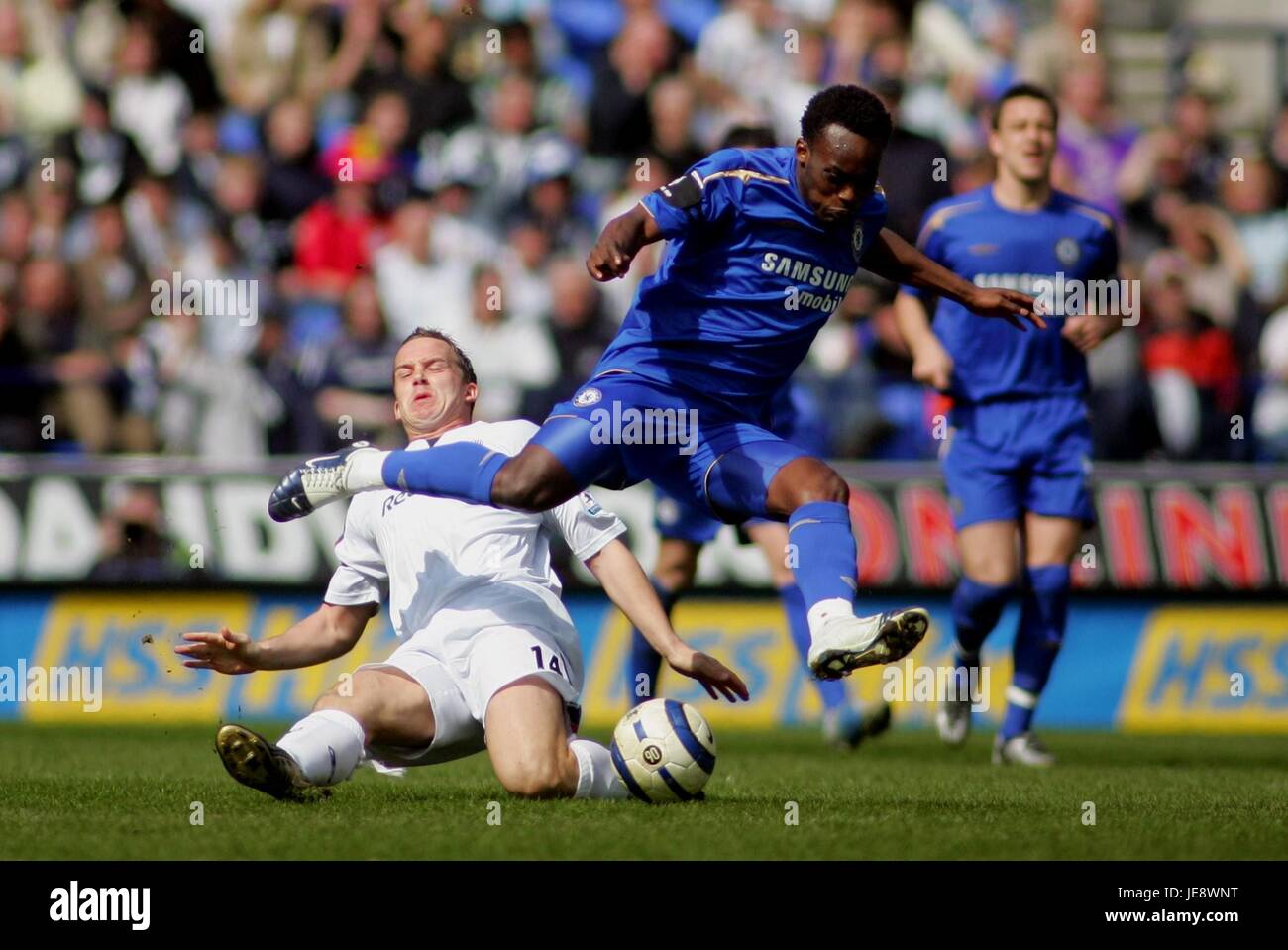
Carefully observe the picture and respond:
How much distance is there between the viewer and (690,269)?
22.2 ft

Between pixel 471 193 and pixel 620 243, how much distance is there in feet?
28.5

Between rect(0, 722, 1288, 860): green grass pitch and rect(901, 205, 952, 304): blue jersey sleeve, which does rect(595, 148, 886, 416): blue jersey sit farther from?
rect(901, 205, 952, 304): blue jersey sleeve

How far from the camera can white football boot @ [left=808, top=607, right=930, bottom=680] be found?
18.5ft

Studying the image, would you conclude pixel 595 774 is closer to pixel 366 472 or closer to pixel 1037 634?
pixel 366 472

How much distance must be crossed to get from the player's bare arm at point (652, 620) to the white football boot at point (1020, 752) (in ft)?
10.3

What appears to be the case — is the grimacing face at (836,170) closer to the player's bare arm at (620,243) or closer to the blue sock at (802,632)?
the player's bare arm at (620,243)

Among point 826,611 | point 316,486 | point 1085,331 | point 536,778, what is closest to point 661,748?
point 536,778

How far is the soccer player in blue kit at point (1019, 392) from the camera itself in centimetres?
927

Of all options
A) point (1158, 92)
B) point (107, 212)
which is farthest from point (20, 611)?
point (1158, 92)

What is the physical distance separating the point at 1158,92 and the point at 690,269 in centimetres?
1175

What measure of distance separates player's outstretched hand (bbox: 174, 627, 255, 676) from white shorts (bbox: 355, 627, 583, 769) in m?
0.39

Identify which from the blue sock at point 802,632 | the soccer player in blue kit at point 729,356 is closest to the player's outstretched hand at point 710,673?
the soccer player in blue kit at point 729,356

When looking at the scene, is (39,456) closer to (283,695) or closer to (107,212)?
(283,695)

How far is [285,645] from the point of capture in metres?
6.39
